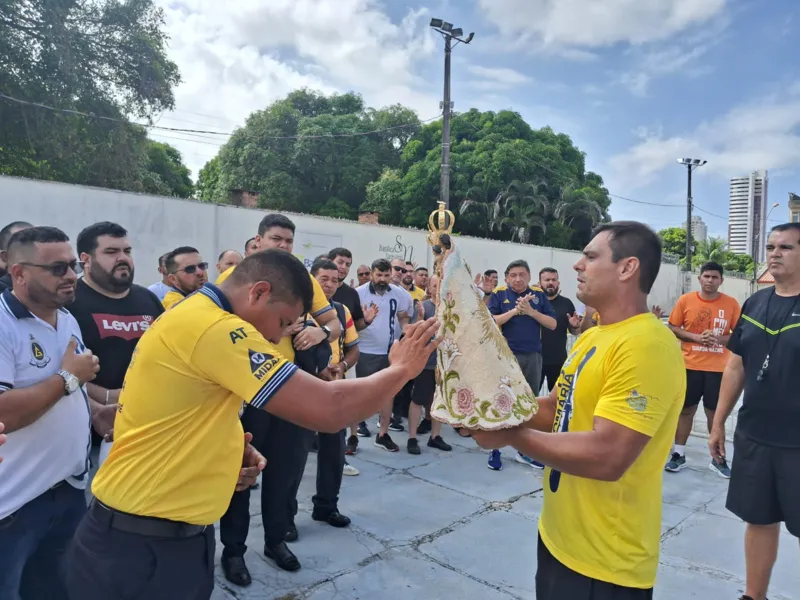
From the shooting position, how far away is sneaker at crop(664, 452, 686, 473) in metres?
5.73

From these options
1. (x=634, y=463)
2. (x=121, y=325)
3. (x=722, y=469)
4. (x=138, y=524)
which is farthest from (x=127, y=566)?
(x=722, y=469)

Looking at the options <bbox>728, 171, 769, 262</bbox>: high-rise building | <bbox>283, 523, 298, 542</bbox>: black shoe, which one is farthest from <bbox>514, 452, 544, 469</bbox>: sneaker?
<bbox>728, 171, 769, 262</bbox>: high-rise building

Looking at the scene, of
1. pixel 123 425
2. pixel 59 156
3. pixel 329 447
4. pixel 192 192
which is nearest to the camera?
pixel 123 425

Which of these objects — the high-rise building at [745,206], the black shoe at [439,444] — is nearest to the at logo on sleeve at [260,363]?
the black shoe at [439,444]

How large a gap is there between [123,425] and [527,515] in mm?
3520

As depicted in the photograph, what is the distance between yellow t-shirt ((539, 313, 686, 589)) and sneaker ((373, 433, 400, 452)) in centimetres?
418

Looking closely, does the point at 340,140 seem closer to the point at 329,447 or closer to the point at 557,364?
the point at 557,364

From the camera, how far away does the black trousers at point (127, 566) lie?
1.80 metres

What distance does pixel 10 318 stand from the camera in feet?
7.43

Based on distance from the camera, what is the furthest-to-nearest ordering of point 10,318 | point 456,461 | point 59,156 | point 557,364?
point 59,156 < point 557,364 < point 456,461 < point 10,318

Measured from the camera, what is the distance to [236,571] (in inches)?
132

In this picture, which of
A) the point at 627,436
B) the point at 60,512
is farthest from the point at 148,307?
the point at 627,436

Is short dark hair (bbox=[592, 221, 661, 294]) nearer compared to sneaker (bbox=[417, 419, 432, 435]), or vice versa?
short dark hair (bbox=[592, 221, 661, 294])

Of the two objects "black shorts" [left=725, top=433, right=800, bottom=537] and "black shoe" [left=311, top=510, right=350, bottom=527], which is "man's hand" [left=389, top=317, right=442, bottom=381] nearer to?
"black shorts" [left=725, top=433, right=800, bottom=537]
